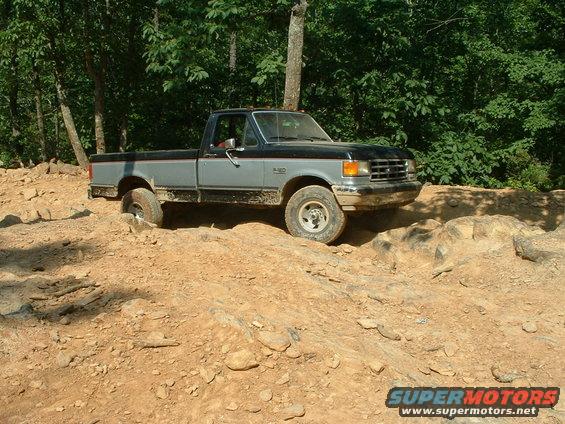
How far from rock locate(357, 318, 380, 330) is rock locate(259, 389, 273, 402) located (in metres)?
1.35

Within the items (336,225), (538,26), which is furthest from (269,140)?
(538,26)

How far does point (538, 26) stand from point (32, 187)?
1681 centimetres

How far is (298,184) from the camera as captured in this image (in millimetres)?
7621

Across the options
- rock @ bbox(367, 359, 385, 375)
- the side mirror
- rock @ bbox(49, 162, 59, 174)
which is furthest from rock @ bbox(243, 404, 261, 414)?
rock @ bbox(49, 162, 59, 174)

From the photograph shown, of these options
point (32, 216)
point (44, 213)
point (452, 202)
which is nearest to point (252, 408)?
point (452, 202)

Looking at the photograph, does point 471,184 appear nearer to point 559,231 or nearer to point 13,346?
point 559,231

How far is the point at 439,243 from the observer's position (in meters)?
6.78

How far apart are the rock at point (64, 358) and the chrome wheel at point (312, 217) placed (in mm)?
3971

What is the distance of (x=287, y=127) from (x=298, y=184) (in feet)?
3.22

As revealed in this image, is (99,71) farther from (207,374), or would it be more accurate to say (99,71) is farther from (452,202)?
(207,374)

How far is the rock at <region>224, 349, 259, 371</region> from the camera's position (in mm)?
3779

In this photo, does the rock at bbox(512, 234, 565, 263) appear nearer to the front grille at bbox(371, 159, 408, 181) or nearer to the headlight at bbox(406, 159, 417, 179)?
the front grille at bbox(371, 159, 408, 181)

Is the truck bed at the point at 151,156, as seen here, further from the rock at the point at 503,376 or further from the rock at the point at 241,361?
the rock at the point at 503,376

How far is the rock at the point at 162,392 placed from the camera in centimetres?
350
